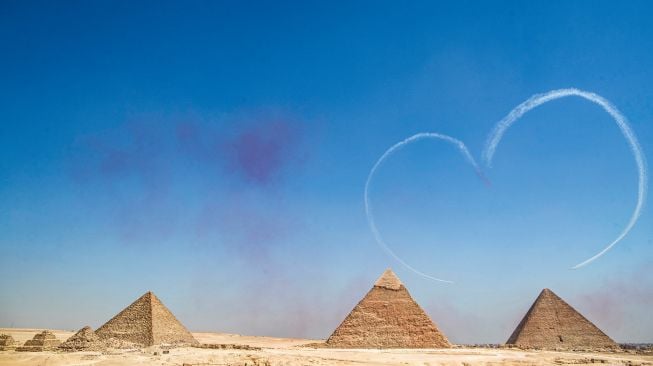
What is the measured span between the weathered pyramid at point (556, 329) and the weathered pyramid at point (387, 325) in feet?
32.0

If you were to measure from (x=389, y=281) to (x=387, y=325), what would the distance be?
9.87 feet

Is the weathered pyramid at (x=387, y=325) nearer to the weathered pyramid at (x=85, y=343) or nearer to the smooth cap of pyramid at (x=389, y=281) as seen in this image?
the smooth cap of pyramid at (x=389, y=281)

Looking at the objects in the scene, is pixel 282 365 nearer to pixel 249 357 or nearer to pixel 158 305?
pixel 249 357

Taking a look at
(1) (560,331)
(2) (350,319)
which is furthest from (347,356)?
(1) (560,331)

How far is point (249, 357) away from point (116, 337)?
10570mm

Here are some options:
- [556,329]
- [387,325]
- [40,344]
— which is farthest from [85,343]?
[556,329]

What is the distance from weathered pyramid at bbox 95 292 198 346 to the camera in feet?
87.0

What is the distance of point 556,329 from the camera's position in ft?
119

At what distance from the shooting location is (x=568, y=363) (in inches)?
964

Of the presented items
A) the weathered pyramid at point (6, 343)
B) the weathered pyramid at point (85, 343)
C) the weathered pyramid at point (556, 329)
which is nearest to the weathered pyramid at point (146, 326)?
the weathered pyramid at point (85, 343)

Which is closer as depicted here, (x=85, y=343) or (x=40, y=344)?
(x=85, y=343)

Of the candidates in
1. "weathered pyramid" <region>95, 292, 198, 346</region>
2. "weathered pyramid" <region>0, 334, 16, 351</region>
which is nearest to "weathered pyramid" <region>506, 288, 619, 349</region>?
"weathered pyramid" <region>95, 292, 198, 346</region>

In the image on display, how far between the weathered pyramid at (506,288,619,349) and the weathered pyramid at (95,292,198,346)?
24915mm

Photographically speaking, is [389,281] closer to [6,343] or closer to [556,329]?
[556,329]
